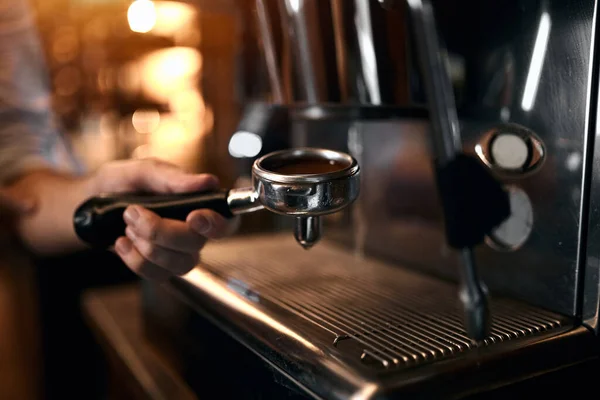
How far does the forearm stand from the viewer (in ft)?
2.14

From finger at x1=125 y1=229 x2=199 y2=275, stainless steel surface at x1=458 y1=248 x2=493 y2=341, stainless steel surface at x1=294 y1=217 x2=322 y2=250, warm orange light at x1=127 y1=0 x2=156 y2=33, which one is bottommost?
stainless steel surface at x1=458 y1=248 x2=493 y2=341

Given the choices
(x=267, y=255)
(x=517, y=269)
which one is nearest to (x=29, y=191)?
(x=267, y=255)

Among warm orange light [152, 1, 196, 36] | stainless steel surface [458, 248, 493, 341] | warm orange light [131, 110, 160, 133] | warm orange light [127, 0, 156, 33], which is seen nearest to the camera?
stainless steel surface [458, 248, 493, 341]

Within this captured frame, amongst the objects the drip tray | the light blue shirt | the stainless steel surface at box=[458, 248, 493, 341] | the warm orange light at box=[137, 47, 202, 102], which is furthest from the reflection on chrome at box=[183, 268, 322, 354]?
the warm orange light at box=[137, 47, 202, 102]

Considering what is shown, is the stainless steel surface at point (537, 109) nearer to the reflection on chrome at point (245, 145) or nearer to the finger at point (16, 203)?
the reflection on chrome at point (245, 145)

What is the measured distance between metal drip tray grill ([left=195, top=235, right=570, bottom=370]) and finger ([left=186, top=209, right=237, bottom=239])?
6 centimetres

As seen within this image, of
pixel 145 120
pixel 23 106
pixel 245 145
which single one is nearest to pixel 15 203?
pixel 23 106

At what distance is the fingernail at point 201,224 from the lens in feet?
1.40

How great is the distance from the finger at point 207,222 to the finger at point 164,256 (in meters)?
0.03

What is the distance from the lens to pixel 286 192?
347 mm

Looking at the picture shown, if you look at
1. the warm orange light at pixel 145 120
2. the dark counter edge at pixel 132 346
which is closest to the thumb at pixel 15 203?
the dark counter edge at pixel 132 346

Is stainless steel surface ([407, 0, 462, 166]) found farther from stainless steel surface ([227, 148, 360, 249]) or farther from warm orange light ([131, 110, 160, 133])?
warm orange light ([131, 110, 160, 133])

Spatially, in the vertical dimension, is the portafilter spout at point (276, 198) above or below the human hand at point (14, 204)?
above

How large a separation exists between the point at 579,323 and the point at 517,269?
7 centimetres
